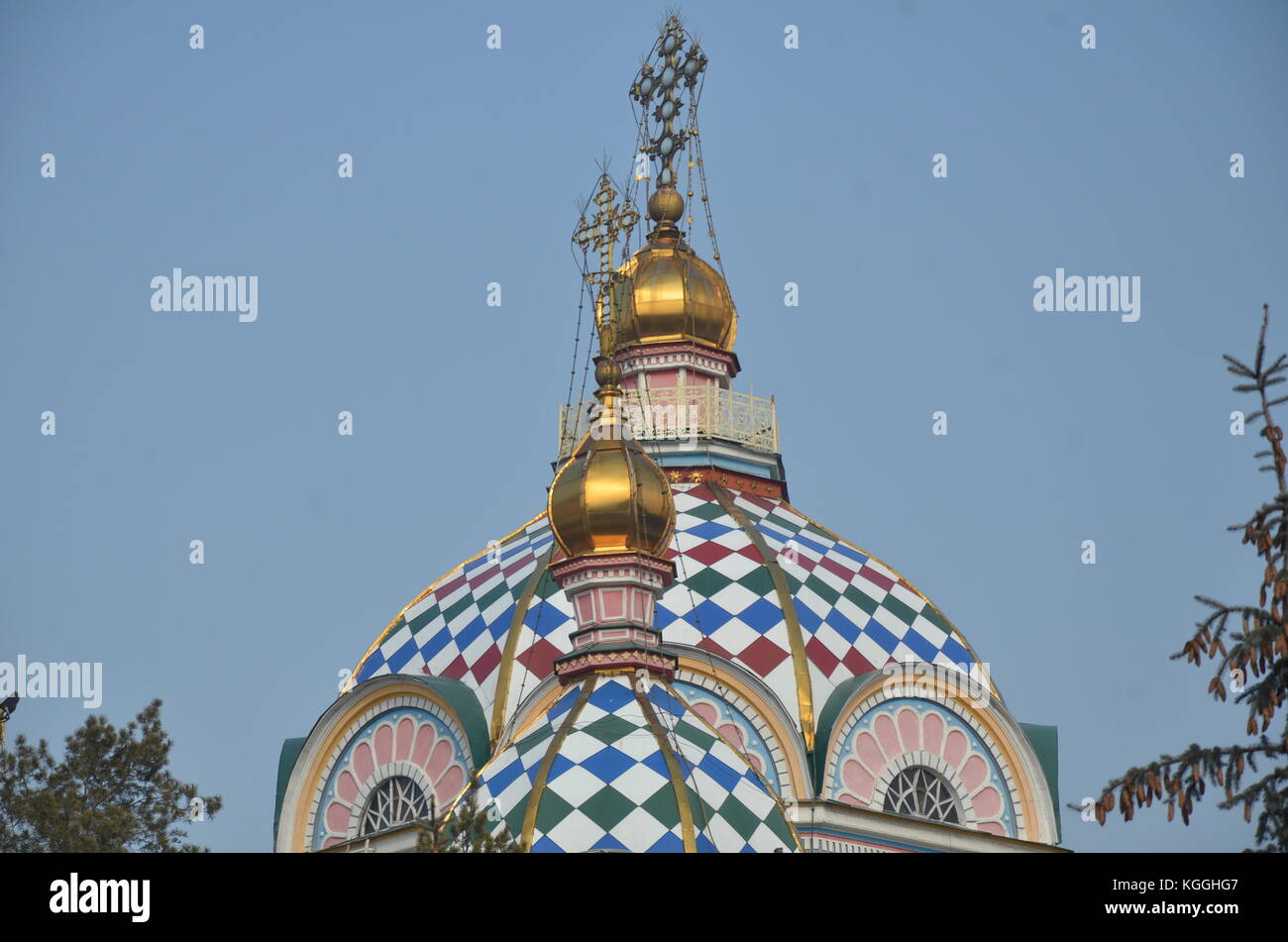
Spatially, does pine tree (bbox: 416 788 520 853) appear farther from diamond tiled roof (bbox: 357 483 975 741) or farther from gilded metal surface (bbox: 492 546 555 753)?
diamond tiled roof (bbox: 357 483 975 741)

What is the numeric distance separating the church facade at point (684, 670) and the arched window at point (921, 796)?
0.07 feet

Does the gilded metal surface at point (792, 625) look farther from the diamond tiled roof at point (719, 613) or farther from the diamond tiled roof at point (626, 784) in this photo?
the diamond tiled roof at point (626, 784)

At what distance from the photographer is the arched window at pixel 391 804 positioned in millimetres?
25781

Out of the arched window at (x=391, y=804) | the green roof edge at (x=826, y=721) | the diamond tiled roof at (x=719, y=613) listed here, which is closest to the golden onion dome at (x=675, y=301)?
the diamond tiled roof at (x=719, y=613)

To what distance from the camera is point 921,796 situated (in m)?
26.3

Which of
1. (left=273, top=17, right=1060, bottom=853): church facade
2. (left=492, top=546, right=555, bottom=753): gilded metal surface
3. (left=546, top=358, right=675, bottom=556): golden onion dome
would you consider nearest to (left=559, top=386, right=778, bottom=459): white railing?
(left=273, top=17, right=1060, bottom=853): church facade

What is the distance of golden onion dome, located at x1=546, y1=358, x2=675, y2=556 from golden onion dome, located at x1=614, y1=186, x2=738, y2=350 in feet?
26.4

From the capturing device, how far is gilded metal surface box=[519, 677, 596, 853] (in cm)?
1980

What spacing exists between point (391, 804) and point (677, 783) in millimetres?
6520

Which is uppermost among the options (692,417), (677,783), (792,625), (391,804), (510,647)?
(692,417)

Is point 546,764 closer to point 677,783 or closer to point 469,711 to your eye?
point 677,783

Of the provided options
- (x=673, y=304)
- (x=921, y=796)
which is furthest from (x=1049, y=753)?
(x=673, y=304)
